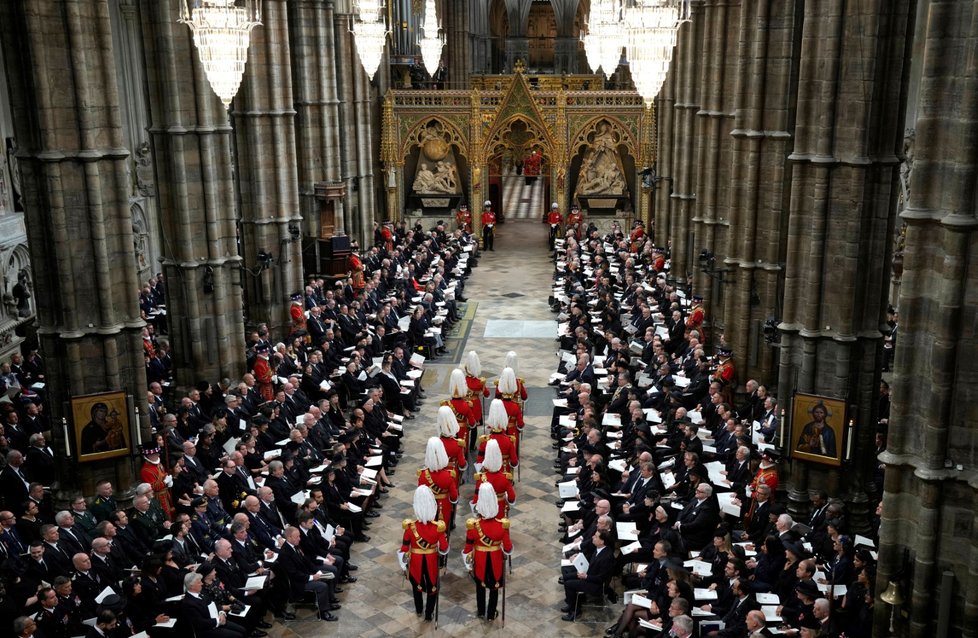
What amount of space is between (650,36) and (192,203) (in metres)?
9.32

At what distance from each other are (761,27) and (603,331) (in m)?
8.47

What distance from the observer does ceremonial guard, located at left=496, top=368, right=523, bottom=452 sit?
17266mm

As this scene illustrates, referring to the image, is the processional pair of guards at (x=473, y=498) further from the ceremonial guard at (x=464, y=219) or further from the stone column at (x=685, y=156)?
the ceremonial guard at (x=464, y=219)

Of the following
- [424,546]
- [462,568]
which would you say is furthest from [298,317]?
[424,546]

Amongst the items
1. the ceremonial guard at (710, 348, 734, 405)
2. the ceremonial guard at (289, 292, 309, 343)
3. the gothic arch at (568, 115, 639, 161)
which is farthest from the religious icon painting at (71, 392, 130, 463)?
the gothic arch at (568, 115, 639, 161)

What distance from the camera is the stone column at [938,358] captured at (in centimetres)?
909

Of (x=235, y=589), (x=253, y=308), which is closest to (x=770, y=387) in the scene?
(x=235, y=589)

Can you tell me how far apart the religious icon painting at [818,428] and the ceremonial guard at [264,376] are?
10.4 meters

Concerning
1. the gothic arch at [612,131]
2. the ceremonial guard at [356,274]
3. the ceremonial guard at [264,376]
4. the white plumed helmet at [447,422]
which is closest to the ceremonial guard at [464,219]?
the gothic arch at [612,131]

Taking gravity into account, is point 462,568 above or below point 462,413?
below

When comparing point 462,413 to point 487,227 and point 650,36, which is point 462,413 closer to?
point 650,36

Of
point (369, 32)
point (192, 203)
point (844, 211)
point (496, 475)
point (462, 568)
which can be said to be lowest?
point (462, 568)

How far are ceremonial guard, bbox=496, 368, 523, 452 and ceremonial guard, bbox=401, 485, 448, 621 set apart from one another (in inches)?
184

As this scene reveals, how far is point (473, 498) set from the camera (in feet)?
47.5
